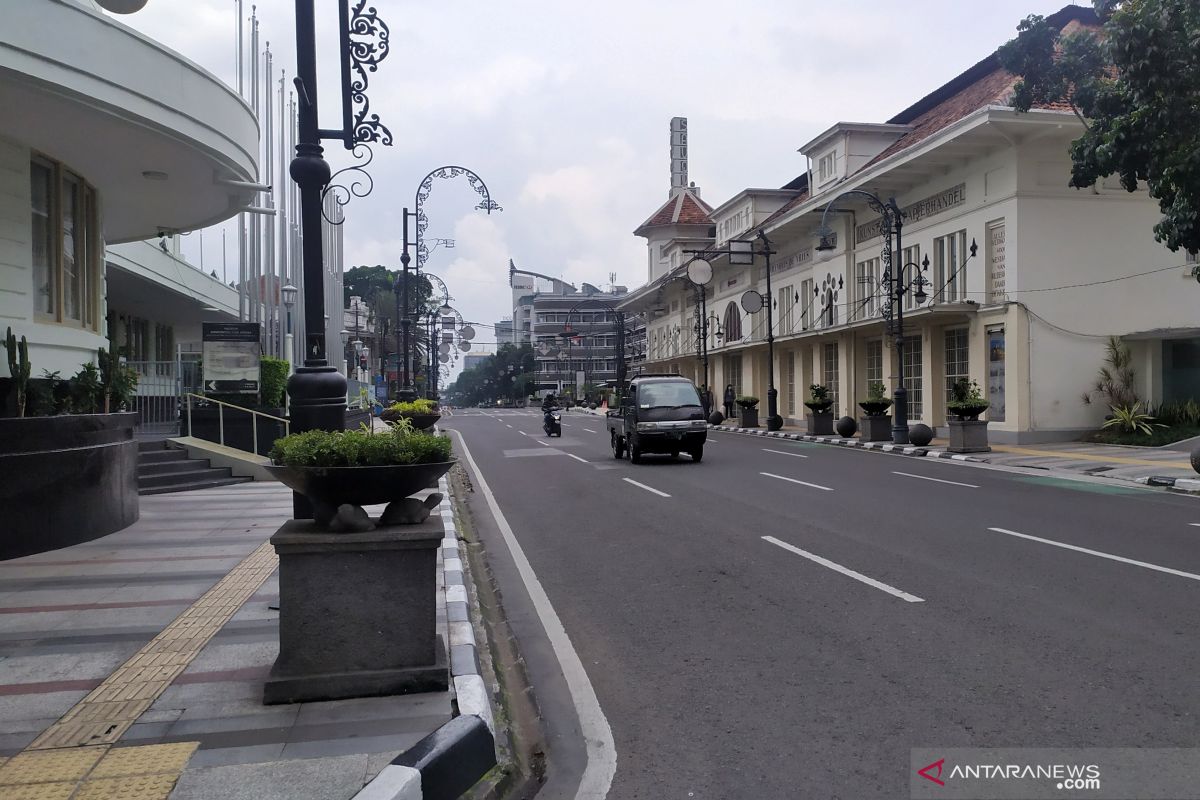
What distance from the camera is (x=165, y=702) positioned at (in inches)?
186

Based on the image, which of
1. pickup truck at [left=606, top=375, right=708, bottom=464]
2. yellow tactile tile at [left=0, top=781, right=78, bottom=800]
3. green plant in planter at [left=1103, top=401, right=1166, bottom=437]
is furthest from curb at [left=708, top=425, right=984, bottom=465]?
yellow tactile tile at [left=0, top=781, right=78, bottom=800]

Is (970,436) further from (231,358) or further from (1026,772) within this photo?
(1026,772)

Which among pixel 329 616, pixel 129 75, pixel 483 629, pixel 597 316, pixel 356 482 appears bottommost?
pixel 483 629

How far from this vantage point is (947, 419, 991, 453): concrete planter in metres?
21.0

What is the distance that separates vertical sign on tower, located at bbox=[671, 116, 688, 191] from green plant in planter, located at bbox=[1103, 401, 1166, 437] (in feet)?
160

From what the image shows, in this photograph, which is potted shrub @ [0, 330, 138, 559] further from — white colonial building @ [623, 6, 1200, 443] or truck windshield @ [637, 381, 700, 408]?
white colonial building @ [623, 6, 1200, 443]

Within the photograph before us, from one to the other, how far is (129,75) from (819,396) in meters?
24.9

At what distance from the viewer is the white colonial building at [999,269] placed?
22.5 metres

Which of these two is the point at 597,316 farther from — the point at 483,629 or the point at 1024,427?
the point at 483,629

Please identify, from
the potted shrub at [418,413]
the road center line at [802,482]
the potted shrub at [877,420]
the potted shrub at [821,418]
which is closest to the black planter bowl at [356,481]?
the road center line at [802,482]

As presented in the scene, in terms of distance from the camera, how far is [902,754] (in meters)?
4.09

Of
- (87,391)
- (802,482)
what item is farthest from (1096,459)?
(87,391)

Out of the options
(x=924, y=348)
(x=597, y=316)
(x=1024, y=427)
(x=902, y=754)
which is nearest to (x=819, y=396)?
(x=924, y=348)

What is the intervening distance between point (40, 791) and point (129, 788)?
351mm
